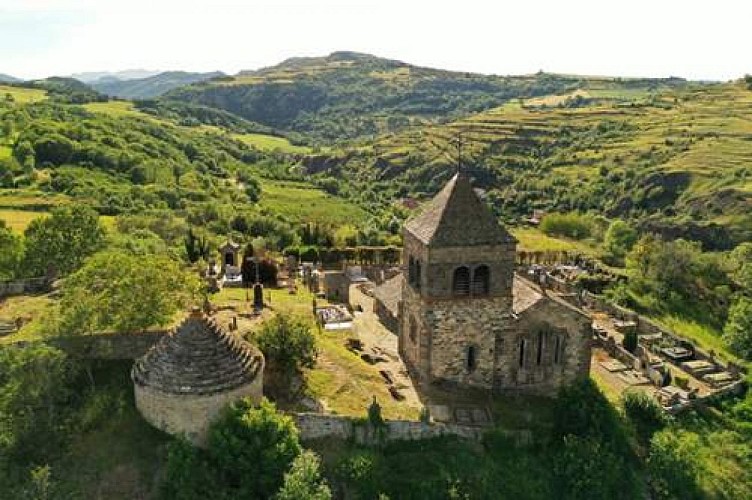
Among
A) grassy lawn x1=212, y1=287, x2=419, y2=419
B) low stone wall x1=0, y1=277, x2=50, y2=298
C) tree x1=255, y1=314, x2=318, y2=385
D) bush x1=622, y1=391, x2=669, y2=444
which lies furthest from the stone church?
low stone wall x1=0, y1=277, x2=50, y2=298

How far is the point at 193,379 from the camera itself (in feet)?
90.7

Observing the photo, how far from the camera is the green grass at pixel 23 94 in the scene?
15275 cm

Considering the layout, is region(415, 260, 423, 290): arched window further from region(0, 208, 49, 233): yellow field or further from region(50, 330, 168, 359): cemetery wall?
region(0, 208, 49, 233): yellow field

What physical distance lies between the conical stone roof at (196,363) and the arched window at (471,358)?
11.2 m

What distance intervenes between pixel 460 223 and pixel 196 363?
14.5 m

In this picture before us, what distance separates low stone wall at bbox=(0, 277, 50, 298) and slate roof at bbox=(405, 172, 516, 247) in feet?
91.9

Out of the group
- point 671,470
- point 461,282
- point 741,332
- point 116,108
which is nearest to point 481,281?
point 461,282

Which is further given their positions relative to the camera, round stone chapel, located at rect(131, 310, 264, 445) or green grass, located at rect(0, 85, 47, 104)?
green grass, located at rect(0, 85, 47, 104)

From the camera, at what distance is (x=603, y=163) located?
417 feet

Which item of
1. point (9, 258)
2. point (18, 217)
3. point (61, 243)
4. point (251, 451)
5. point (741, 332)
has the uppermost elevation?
point (61, 243)

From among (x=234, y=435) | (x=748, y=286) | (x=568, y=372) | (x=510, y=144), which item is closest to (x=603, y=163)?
(x=510, y=144)

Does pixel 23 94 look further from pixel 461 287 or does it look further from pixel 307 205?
→ pixel 461 287

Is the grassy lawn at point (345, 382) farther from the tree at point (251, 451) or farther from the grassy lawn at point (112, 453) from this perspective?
the grassy lawn at point (112, 453)

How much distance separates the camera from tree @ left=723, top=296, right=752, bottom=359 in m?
54.8
